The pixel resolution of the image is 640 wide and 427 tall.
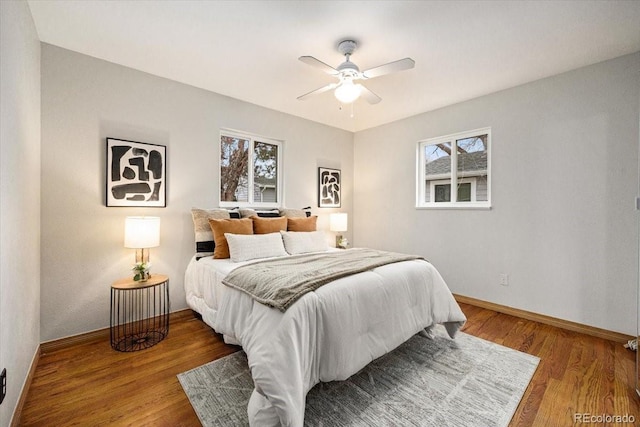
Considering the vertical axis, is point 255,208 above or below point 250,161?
below

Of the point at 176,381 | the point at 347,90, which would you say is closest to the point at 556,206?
the point at 347,90

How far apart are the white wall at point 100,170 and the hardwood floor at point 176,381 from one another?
21.2 inches

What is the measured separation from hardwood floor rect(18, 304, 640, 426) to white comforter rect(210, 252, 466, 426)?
455mm

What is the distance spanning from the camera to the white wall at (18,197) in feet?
4.61

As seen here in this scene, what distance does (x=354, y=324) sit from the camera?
1748 millimetres

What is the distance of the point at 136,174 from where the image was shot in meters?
2.76

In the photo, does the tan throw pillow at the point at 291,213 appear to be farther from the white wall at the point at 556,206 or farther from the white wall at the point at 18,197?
the white wall at the point at 18,197

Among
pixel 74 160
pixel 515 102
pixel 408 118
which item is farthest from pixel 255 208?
pixel 515 102

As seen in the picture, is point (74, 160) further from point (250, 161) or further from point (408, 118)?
point (408, 118)

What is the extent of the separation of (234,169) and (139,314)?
193cm

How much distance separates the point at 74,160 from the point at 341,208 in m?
3.52

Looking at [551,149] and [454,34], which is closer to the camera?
[454,34]

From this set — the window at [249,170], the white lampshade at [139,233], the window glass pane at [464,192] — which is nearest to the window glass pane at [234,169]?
the window at [249,170]

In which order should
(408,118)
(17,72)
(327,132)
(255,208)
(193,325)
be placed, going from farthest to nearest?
(327,132) → (408,118) → (255,208) → (193,325) → (17,72)
